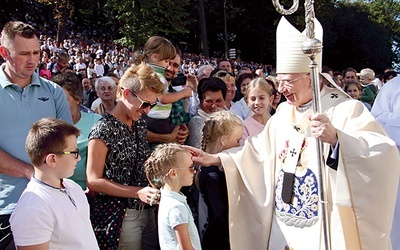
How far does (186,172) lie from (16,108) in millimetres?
1097

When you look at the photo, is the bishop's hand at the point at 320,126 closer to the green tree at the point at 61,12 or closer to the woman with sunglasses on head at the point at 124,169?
the woman with sunglasses on head at the point at 124,169

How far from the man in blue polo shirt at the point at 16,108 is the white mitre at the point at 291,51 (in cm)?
158

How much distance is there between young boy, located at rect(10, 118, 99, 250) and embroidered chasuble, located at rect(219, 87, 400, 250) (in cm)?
125

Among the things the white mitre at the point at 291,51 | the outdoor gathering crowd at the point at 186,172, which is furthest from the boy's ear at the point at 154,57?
the white mitre at the point at 291,51

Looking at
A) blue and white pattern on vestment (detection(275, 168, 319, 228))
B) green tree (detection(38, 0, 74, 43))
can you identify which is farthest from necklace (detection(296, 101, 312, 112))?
green tree (detection(38, 0, 74, 43))

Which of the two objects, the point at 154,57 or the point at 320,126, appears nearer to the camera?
the point at 320,126

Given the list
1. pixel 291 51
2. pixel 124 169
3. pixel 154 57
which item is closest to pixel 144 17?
pixel 154 57

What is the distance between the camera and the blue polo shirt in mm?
3010

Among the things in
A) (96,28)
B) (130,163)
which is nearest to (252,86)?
(130,163)

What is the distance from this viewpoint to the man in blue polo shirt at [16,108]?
9.72 feet

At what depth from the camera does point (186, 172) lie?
3.16 meters

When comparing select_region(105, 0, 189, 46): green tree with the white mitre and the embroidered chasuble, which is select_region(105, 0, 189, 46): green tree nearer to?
the white mitre

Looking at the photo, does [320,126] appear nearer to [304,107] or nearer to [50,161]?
[304,107]

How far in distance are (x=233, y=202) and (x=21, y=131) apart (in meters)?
1.49
